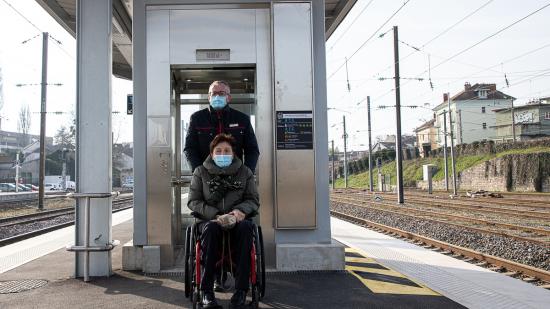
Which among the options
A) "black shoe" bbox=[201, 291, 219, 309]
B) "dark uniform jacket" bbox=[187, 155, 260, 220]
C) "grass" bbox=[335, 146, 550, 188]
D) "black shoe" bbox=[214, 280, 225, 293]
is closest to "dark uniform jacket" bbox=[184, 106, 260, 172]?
"dark uniform jacket" bbox=[187, 155, 260, 220]

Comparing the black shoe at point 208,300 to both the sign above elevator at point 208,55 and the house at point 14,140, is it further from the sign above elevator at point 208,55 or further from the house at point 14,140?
the house at point 14,140

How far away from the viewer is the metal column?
6160 mm

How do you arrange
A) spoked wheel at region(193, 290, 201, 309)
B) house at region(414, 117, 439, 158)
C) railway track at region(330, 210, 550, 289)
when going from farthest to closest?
house at region(414, 117, 439, 158) → railway track at region(330, 210, 550, 289) → spoked wheel at region(193, 290, 201, 309)

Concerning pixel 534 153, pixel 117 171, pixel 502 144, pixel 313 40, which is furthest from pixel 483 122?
pixel 313 40

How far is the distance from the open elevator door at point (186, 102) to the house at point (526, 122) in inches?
2533

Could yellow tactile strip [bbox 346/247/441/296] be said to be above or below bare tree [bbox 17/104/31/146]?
below

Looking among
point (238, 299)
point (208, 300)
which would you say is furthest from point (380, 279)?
point (208, 300)

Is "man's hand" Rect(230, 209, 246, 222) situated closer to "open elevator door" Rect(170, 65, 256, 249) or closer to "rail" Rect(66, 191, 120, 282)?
"rail" Rect(66, 191, 120, 282)

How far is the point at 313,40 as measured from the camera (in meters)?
6.67

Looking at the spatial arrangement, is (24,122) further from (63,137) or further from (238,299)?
(238,299)

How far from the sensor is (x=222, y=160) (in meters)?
4.67

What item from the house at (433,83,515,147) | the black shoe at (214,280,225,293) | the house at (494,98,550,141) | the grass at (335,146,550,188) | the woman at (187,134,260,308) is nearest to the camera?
the woman at (187,134,260,308)

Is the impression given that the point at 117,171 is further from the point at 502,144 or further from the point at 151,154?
the point at 151,154

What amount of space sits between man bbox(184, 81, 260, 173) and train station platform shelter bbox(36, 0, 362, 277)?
3.45 feet
